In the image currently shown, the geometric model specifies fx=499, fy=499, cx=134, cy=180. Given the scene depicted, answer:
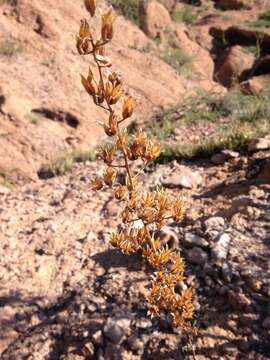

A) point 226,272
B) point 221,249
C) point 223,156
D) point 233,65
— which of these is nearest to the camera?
point 226,272

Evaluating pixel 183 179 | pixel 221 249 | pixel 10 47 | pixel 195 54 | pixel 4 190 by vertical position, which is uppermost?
pixel 195 54

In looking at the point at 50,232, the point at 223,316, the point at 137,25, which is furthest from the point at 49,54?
the point at 223,316

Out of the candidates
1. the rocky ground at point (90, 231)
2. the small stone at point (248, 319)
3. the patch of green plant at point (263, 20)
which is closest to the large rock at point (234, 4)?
the patch of green plant at point (263, 20)

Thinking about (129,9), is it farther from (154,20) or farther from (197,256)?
(197,256)

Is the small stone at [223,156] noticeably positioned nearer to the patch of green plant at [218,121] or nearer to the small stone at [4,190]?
the patch of green plant at [218,121]

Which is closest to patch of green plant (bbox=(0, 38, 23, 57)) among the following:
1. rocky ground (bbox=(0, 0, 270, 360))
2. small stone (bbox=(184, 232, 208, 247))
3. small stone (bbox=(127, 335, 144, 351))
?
rocky ground (bbox=(0, 0, 270, 360))

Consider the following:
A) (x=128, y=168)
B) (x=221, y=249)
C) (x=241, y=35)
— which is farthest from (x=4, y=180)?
(x=241, y=35)

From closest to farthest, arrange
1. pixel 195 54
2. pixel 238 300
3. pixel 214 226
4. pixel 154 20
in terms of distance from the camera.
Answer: pixel 238 300 < pixel 214 226 < pixel 154 20 < pixel 195 54
